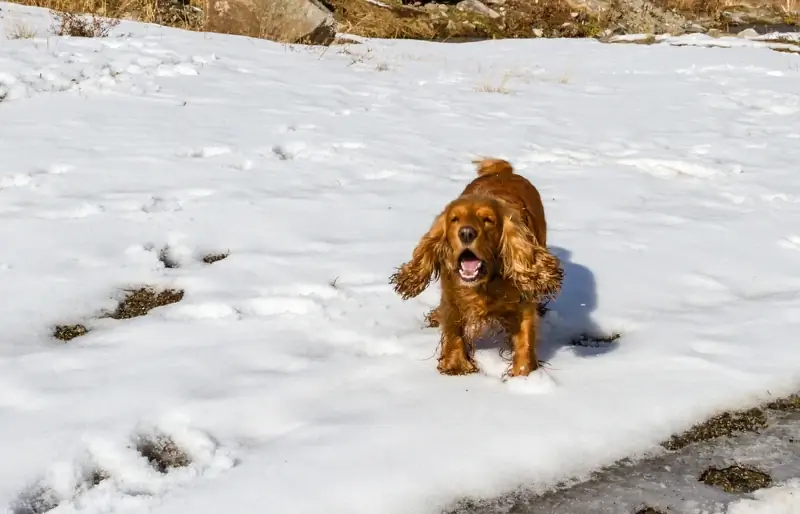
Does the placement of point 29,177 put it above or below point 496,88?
below

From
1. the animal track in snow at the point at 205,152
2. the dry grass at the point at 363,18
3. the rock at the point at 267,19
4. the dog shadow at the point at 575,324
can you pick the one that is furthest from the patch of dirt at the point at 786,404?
the rock at the point at 267,19

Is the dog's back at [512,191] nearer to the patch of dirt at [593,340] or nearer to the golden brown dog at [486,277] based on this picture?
the golden brown dog at [486,277]

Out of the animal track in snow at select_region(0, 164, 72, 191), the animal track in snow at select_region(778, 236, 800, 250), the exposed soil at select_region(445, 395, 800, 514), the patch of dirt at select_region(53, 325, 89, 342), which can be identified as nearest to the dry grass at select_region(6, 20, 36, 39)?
the animal track in snow at select_region(0, 164, 72, 191)

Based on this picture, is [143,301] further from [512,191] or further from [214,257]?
[512,191]

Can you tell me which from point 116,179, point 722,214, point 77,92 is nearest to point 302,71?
point 77,92

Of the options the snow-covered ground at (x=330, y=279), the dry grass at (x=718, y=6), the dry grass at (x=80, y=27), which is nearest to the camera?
the snow-covered ground at (x=330, y=279)

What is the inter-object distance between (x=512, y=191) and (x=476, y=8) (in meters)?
15.5

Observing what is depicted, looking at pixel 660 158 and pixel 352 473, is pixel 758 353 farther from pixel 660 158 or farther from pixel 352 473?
pixel 660 158

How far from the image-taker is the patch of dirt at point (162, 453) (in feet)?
8.20

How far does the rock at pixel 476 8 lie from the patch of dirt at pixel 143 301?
15.6 m

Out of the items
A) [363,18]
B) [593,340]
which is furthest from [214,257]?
[363,18]

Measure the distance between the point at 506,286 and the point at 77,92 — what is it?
531 cm

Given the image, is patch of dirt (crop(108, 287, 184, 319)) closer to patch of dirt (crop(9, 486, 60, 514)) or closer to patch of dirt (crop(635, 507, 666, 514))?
patch of dirt (crop(9, 486, 60, 514))

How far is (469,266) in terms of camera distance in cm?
311
